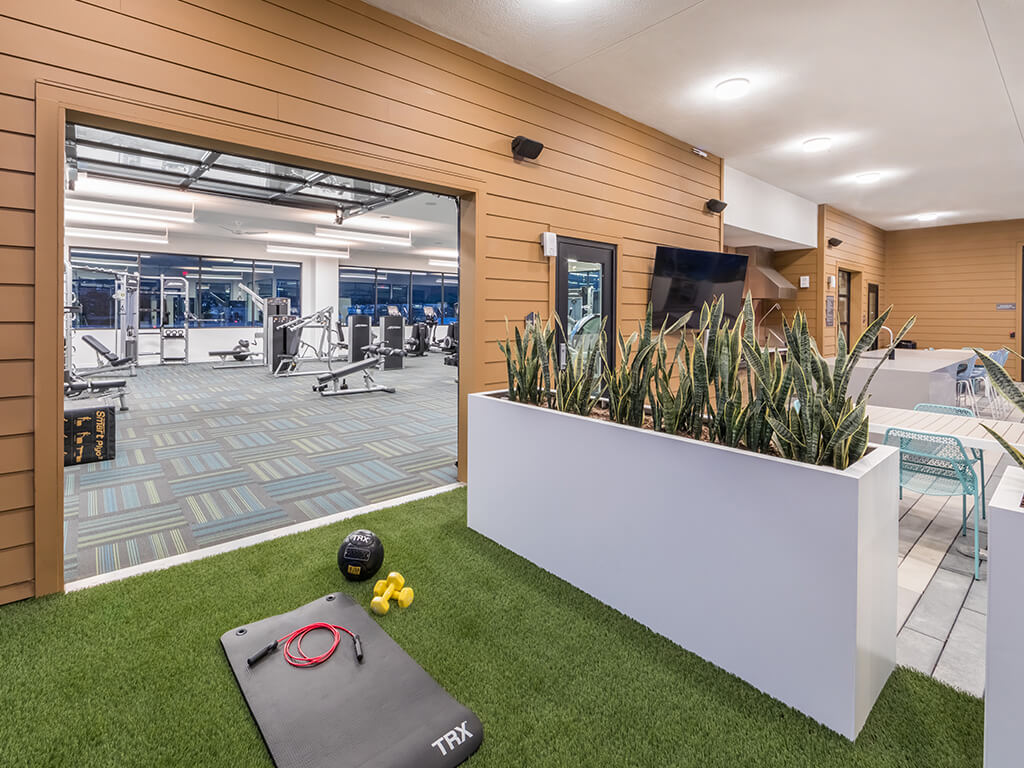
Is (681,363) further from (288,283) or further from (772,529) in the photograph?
(288,283)

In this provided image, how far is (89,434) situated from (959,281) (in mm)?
12603

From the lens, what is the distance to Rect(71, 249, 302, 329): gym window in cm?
1094

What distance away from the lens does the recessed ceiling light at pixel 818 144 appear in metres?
5.03

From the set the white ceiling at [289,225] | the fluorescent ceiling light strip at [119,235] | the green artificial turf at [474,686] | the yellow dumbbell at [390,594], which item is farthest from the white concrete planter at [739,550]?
the fluorescent ceiling light strip at [119,235]

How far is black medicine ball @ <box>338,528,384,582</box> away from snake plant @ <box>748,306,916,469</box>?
162 centimetres

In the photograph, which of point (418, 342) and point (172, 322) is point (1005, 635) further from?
point (172, 322)

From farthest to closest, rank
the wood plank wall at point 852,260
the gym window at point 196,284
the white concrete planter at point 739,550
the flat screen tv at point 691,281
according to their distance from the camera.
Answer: the gym window at point 196,284, the wood plank wall at point 852,260, the flat screen tv at point 691,281, the white concrete planter at point 739,550

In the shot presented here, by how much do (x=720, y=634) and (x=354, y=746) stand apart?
3.72ft

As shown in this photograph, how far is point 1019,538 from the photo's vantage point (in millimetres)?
1086

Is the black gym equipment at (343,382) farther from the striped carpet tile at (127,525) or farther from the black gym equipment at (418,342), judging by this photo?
the black gym equipment at (418,342)

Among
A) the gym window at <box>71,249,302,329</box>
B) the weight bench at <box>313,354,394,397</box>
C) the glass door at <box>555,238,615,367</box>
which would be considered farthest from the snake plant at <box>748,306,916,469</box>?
the gym window at <box>71,249,302,329</box>

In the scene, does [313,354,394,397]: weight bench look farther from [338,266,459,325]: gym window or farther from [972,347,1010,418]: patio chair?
[972,347,1010,418]: patio chair

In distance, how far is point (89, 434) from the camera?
3.98m

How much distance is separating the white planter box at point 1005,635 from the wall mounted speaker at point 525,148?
3.33 metres
